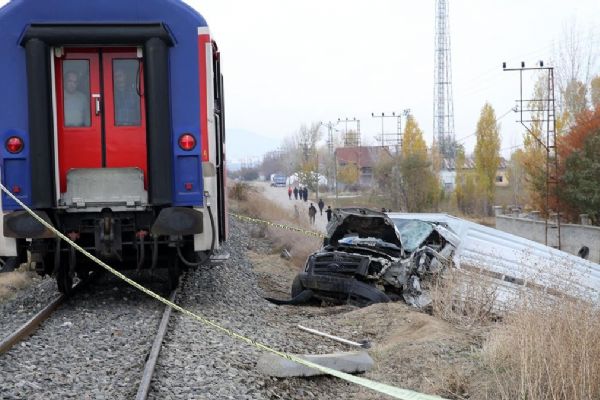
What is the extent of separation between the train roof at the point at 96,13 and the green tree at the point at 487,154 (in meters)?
50.1

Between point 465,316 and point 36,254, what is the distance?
225 inches

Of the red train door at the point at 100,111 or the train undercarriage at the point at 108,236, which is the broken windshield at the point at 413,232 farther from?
the red train door at the point at 100,111

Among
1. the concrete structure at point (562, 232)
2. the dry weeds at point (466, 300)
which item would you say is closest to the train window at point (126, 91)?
the dry weeds at point (466, 300)

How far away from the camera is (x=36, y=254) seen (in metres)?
8.84

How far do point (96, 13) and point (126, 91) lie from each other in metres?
0.97

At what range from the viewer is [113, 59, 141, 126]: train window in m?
8.62

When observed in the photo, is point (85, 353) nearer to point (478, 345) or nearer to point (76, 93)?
point (76, 93)

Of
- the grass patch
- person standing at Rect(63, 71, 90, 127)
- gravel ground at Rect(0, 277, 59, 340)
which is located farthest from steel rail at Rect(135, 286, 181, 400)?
the grass patch

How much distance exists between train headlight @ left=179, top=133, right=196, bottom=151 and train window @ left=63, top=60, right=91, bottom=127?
115 centimetres

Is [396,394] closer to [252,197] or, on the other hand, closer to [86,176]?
[86,176]

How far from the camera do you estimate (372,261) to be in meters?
11.1

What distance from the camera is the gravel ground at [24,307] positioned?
319 inches

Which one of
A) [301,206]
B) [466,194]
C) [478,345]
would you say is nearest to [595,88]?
[466,194]

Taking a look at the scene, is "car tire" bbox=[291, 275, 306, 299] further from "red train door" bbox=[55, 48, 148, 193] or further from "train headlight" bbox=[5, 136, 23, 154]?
"train headlight" bbox=[5, 136, 23, 154]
